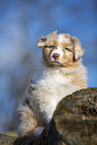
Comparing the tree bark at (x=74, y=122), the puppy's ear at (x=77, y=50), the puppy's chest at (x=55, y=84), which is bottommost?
the tree bark at (x=74, y=122)

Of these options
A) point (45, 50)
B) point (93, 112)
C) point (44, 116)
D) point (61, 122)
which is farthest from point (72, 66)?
point (61, 122)

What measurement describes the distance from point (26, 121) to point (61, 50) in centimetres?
172

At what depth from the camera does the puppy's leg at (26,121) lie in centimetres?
446

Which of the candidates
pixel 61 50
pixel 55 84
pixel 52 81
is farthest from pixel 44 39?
pixel 55 84

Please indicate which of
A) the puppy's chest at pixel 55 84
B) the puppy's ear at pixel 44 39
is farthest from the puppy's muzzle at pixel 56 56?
the puppy's ear at pixel 44 39

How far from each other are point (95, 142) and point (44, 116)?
216cm

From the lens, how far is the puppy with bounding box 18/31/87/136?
4469mm

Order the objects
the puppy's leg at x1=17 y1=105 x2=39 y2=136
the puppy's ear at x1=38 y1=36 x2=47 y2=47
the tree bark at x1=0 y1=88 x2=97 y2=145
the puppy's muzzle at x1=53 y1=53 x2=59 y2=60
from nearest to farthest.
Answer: the tree bark at x1=0 y1=88 x2=97 y2=145 < the puppy's leg at x1=17 y1=105 x2=39 y2=136 < the puppy's muzzle at x1=53 y1=53 x2=59 y2=60 < the puppy's ear at x1=38 y1=36 x2=47 y2=47

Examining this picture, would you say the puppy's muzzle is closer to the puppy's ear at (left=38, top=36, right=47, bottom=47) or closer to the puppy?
the puppy

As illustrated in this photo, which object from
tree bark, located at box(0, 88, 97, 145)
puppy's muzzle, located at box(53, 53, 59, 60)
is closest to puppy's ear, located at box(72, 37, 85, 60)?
puppy's muzzle, located at box(53, 53, 59, 60)

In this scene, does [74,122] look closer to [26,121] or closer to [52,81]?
[26,121]

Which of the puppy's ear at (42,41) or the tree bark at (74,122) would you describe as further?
the puppy's ear at (42,41)

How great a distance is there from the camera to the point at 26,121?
179 inches

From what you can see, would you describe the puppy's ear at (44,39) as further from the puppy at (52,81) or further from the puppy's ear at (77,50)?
the puppy's ear at (77,50)
